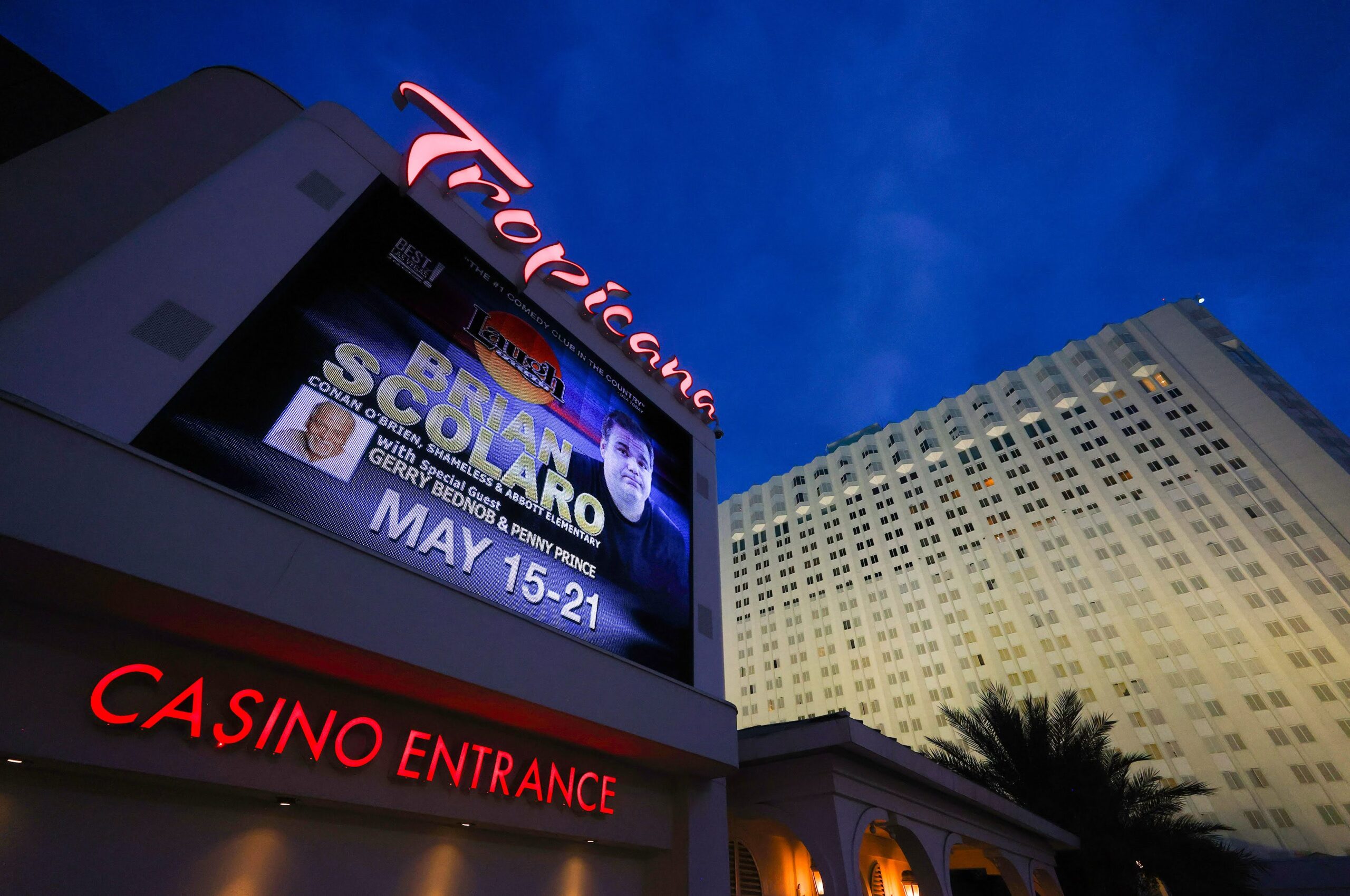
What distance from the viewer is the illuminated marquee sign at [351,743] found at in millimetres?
6066

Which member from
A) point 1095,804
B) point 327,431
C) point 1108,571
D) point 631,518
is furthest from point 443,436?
point 1108,571

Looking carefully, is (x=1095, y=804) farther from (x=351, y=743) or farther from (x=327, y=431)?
(x=327, y=431)

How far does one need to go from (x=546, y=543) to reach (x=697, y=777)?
212 inches

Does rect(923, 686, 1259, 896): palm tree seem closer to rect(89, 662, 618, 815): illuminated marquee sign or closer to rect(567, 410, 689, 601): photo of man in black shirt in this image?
rect(567, 410, 689, 601): photo of man in black shirt

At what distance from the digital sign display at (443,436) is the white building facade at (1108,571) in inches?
2018

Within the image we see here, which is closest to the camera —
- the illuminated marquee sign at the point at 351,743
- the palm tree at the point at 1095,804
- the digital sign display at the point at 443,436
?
the illuminated marquee sign at the point at 351,743

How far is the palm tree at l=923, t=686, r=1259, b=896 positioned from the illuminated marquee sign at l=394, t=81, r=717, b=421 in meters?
19.8

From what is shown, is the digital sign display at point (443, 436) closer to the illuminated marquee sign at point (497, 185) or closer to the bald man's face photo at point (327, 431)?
the bald man's face photo at point (327, 431)

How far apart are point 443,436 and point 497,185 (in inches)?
256

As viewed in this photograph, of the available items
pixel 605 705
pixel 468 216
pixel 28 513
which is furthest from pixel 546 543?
pixel 468 216

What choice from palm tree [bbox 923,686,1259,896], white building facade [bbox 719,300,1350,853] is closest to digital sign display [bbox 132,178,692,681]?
palm tree [bbox 923,686,1259,896]

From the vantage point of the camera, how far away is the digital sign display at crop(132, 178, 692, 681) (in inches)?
301

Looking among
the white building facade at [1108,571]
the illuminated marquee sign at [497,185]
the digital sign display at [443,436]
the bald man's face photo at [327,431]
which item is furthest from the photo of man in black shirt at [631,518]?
the white building facade at [1108,571]

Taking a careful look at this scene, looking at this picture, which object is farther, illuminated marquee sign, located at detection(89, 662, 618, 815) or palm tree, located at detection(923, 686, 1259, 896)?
palm tree, located at detection(923, 686, 1259, 896)
